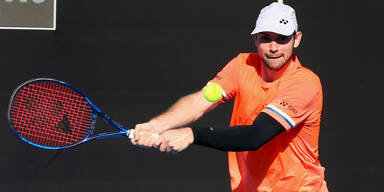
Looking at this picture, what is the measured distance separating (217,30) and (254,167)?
158 centimetres

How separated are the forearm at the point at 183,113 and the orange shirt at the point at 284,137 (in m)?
0.17

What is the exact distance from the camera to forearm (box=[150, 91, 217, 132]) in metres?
2.97

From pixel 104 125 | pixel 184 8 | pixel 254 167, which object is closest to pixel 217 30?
pixel 184 8

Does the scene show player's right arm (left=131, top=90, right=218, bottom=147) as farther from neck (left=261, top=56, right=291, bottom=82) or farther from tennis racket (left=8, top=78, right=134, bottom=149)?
tennis racket (left=8, top=78, right=134, bottom=149)

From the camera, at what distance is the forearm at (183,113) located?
9.74ft

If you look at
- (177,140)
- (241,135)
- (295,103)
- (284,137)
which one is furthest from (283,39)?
(177,140)

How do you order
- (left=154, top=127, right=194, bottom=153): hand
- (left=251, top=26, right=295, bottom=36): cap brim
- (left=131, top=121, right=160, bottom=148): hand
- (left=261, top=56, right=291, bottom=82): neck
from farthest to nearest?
(left=261, top=56, right=291, bottom=82): neck
(left=251, top=26, right=295, bottom=36): cap brim
(left=131, top=121, right=160, bottom=148): hand
(left=154, top=127, right=194, bottom=153): hand

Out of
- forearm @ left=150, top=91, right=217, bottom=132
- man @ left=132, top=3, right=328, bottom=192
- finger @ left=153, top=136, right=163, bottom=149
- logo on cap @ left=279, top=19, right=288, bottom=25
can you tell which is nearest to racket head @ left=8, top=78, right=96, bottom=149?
forearm @ left=150, top=91, right=217, bottom=132

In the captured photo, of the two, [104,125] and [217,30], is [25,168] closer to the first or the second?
[104,125]

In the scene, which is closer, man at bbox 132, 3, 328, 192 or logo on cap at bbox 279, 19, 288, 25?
man at bbox 132, 3, 328, 192

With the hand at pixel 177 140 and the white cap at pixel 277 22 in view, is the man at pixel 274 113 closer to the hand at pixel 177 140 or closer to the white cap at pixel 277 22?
the white cap at pixel 277 22

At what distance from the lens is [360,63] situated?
14.5ft

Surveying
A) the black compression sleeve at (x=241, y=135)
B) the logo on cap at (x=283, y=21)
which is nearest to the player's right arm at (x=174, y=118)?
the black compression sleeve at (x=241, y=135)

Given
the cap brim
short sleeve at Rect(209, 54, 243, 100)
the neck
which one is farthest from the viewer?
short sleeve at Rect(209, 54, 243, 100)
